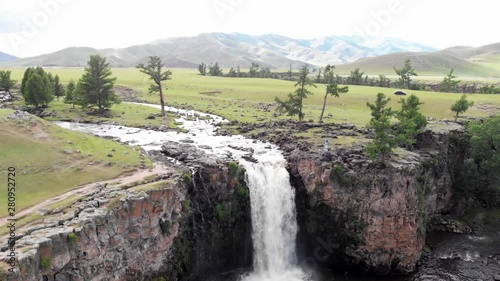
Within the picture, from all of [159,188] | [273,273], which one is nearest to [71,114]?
[159,188]

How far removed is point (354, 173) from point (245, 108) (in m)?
47.1

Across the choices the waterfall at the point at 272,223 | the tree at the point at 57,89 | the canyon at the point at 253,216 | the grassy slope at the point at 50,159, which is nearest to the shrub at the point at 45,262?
the grassy slope at the point at 50,159

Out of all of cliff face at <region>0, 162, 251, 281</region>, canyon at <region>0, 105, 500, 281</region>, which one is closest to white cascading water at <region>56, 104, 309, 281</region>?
canyon at <region>0, 105, 500, 281</region>

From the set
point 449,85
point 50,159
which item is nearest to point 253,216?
point 50,159

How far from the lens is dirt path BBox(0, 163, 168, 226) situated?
2695cm

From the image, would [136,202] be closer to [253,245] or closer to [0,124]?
[253,245]

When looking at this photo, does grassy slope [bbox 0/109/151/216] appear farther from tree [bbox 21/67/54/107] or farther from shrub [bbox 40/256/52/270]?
tree [bbox 21/67/54/107]

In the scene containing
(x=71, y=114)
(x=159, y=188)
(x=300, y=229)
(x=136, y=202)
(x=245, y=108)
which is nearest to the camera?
(x=136, y=202)

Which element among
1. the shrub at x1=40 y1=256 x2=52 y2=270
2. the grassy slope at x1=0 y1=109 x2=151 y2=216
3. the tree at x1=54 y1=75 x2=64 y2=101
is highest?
the tree at x1=54 y1=75 x2=64 y2=101

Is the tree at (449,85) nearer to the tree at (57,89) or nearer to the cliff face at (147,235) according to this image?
the cliff face at (147,235)

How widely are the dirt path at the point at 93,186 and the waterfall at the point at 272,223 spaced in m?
9.45

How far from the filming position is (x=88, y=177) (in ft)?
111

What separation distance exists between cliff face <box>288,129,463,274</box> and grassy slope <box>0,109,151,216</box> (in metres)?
18.0

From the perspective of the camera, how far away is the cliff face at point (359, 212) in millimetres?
39562
